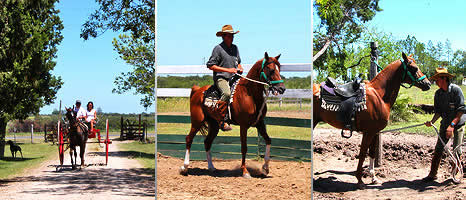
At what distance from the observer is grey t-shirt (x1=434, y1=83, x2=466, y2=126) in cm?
490

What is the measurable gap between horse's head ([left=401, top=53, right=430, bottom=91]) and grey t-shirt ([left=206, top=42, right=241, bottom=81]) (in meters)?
1.88

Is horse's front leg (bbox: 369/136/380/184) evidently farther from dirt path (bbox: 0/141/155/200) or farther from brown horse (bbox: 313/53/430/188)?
dirt path (bbox: 0/141/155/200)

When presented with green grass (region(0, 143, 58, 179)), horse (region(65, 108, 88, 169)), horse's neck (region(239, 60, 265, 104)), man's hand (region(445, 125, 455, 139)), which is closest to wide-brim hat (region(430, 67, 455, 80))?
man's hand (region(445, 125, 455, 139))

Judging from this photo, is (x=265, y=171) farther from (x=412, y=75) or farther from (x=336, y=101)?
(x=412, y=75)

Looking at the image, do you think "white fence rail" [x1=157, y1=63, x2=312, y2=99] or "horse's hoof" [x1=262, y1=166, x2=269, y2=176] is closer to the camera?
"white fence rail" [x1=157, y1=63, x2=312, y2=99]

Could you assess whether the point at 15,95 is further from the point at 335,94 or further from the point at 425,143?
the point at 425,143

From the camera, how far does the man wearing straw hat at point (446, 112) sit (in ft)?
16.1

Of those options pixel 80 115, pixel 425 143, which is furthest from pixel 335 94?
pixel 80 115

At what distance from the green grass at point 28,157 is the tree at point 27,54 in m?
1.15

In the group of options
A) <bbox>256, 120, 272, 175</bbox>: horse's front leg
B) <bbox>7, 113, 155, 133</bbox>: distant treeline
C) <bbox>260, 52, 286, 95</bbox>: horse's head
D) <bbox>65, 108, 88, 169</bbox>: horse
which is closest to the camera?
<bbox>260, 52, 286, 95</bbox>: horse's head

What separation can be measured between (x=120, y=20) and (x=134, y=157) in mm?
2676

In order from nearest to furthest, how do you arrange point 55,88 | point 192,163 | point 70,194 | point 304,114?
point 304,114 < point 192,163 < point 70,194 < point 55,88

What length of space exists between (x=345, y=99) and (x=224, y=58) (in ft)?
4.97

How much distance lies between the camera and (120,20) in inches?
317
